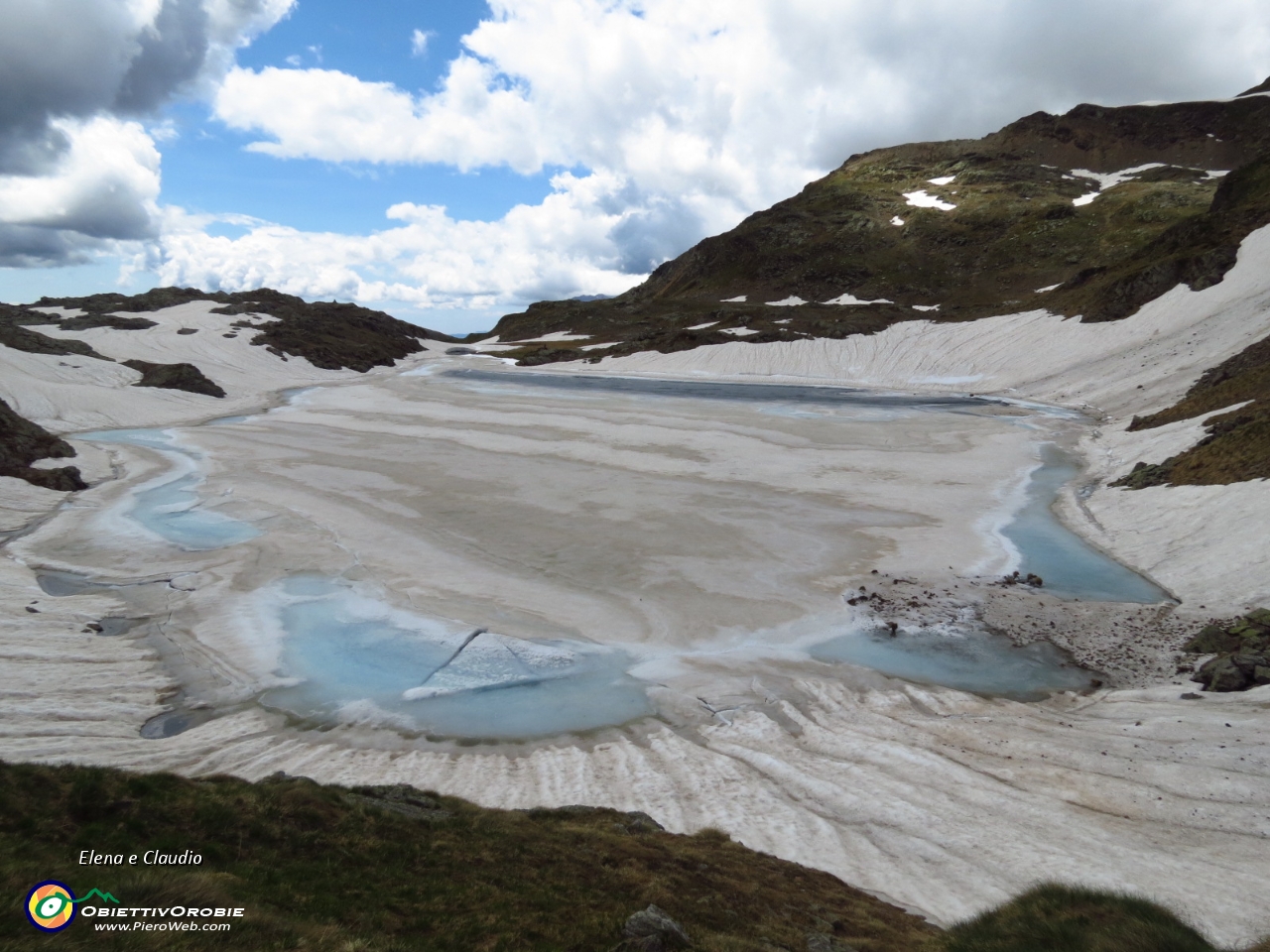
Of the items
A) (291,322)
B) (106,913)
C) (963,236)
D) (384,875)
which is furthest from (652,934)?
(963,236)

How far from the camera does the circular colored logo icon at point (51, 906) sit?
6.08 metres

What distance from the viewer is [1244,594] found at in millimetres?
19922

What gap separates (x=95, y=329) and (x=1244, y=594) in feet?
401

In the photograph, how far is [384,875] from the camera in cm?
906

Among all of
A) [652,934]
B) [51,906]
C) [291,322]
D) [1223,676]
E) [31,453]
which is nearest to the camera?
[51,906]

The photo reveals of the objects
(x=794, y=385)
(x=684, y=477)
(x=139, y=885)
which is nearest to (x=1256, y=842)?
(x=139, y=885)

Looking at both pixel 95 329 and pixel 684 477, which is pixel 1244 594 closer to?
pixel 684 477

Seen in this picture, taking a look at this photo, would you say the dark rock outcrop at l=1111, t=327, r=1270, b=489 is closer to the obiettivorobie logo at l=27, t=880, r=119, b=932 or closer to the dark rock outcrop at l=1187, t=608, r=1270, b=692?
the dark rock outcrop at l=1187, t=608, r=1270, b=692

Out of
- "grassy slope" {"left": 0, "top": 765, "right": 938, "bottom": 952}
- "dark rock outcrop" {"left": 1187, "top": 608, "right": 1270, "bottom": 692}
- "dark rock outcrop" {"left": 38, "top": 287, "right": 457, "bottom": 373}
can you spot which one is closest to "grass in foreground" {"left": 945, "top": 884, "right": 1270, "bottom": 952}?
"grassy slope" {"left": 0, "top": 765, "right": 938, "bottom": 952}

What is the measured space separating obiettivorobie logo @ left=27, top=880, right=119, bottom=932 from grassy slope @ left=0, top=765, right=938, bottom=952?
10cm

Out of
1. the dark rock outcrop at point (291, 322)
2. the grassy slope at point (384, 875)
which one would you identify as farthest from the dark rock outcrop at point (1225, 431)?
the dark rock outcrop at point (291, 322)

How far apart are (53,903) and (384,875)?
371 centimetres

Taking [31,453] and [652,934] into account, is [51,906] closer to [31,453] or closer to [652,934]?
[652,934]

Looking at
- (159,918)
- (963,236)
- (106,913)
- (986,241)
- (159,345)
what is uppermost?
(963,236)
